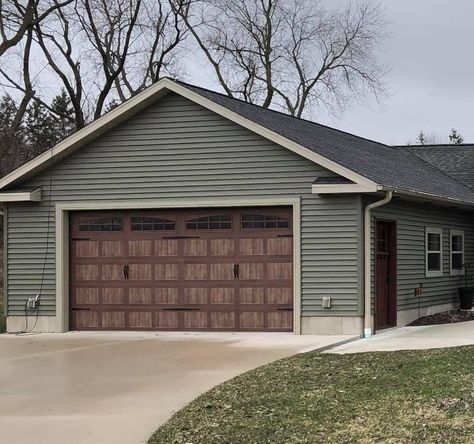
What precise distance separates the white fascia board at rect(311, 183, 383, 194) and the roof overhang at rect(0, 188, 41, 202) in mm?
5362

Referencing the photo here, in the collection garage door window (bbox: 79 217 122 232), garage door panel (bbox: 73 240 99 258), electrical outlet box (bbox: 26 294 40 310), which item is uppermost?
garage door window (bbox: 79 217 122 232)

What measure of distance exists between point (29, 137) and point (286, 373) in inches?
1394

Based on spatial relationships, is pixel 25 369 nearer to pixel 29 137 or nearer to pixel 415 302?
pixel 415 302

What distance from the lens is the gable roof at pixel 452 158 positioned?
21375 mm

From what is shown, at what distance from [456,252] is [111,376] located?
10.7 metres

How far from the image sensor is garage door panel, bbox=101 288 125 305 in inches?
587

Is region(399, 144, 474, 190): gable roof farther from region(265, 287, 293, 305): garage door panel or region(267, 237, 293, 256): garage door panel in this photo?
region(265, 287, 293, 305): garage door panel

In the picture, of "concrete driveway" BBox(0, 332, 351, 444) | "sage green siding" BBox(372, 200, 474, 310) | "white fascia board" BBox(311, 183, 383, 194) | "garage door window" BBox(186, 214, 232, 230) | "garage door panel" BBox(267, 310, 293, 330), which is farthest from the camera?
"sage green siding" BBox(372, 200, 474, 310)

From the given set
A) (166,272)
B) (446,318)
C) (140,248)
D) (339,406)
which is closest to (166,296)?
(166,272)

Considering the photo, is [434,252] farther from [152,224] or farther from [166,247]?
[152,224]

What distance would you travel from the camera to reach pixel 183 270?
1459 cm

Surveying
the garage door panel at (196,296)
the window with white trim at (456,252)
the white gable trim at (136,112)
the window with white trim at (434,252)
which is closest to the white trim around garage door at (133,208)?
the white gable trim at (136,112)

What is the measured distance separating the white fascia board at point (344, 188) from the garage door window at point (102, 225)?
3.92m

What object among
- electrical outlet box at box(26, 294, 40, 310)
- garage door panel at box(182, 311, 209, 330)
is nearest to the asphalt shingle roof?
garage door panel at box(182, 311, 209, 330)
